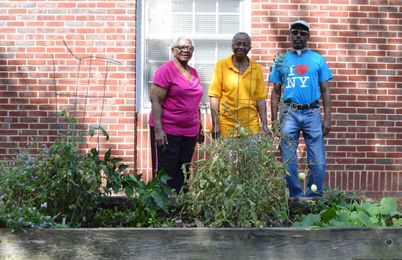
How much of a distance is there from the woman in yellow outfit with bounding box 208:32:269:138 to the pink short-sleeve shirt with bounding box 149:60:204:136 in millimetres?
194

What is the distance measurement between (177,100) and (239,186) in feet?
6.59

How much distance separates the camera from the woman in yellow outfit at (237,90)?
5.50 metres

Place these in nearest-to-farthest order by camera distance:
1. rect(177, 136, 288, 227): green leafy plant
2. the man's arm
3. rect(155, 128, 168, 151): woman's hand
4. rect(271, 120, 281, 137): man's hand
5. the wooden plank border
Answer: the wooden plank border
rect(177, 136, 288, 227): green leafy plant
rect(271, 120, 281, 137): man's hand
rect(155, 128, 168, 151): woman's hand
the man's arm

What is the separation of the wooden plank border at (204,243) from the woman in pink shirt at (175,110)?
6.70 ft

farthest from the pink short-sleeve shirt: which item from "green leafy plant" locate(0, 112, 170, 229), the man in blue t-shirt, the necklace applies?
"green leafy plant" locate(0, 112, 170, 229)

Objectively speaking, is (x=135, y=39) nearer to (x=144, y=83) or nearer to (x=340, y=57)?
(x=144, y=83)

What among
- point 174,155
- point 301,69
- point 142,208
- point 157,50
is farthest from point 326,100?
point 142,208

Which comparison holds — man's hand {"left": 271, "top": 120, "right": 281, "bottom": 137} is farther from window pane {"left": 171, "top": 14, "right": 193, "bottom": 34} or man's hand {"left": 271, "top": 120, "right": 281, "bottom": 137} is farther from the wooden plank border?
window pane {"left": 171, "top": 14, "right": 193, "bottom": 34}

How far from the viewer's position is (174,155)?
5.62 metres

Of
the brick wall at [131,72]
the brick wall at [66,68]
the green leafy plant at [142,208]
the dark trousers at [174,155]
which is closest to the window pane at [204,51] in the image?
the brick wall at [131,72]

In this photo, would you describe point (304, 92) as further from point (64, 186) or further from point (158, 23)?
point (64, 186)

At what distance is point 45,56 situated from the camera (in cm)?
713

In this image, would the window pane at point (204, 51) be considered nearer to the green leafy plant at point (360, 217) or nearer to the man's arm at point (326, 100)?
the man's arm at point (326, 100)

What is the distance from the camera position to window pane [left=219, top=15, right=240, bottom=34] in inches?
289
